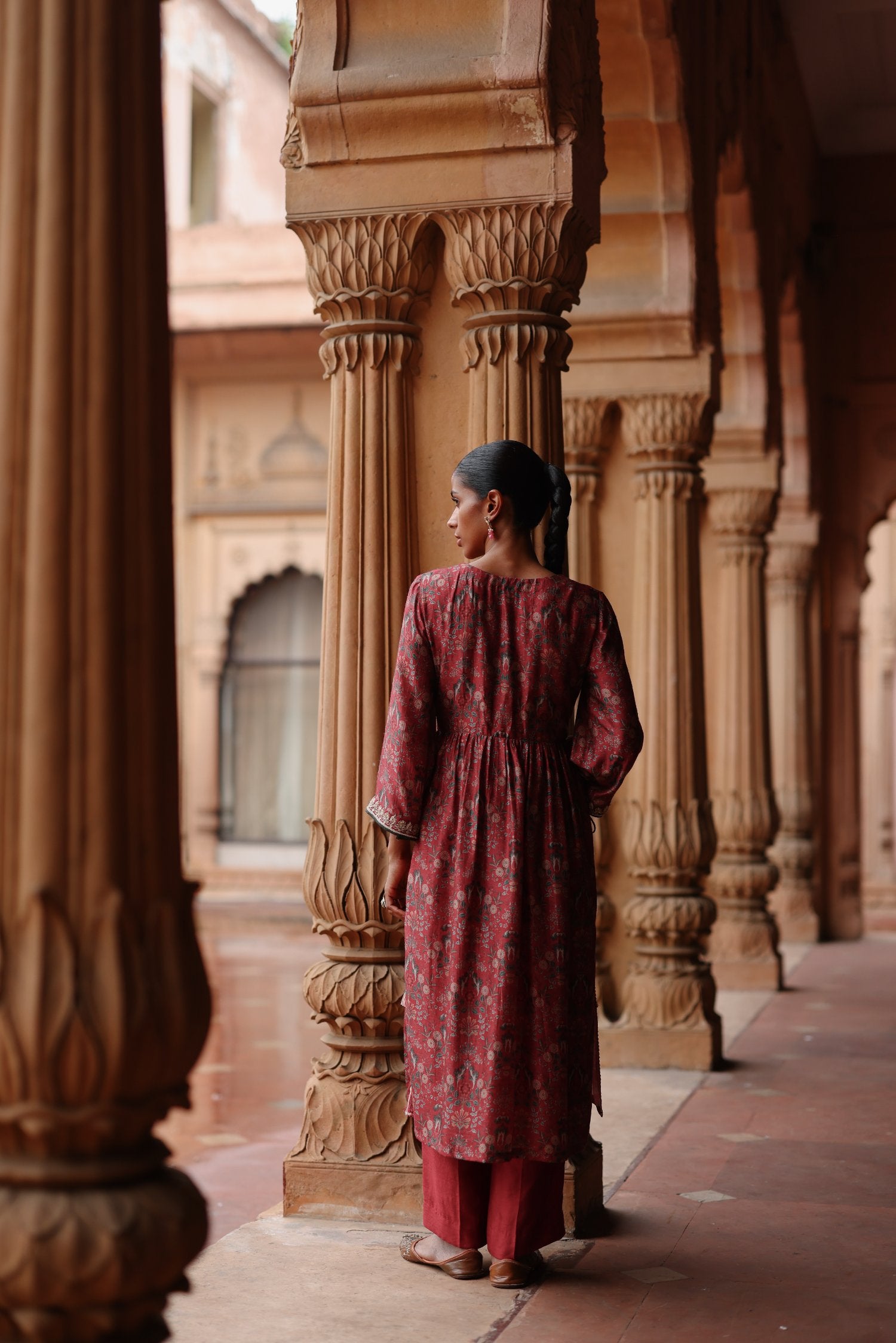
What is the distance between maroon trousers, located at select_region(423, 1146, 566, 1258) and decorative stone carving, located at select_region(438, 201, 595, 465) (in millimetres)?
1602

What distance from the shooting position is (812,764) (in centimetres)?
1111

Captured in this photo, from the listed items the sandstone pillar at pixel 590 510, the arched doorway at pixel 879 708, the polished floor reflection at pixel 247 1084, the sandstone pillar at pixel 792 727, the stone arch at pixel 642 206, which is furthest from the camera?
the arched doorway at pixel 879 708

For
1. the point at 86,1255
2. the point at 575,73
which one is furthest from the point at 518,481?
the point at 86,1255

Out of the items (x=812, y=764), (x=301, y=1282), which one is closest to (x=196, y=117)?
(x=812, y=764)

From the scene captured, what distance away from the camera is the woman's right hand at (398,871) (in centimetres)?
318

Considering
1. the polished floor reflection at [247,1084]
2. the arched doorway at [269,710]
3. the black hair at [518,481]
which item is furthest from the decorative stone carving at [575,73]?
the arched doorway at [269,710]

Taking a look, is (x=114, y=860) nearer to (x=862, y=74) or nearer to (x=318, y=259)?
(x=318, y=259)

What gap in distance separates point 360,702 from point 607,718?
0.83 m

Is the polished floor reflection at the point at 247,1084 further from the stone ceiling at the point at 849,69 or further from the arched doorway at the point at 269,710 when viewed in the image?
the stone ceiling at the point at 849,69

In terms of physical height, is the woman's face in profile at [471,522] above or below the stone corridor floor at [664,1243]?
above

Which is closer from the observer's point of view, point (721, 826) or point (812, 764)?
point (721, 826)

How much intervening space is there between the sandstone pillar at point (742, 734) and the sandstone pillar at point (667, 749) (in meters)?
2.24

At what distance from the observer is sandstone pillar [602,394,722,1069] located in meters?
6.04

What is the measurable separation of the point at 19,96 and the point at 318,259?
2.21 metres
